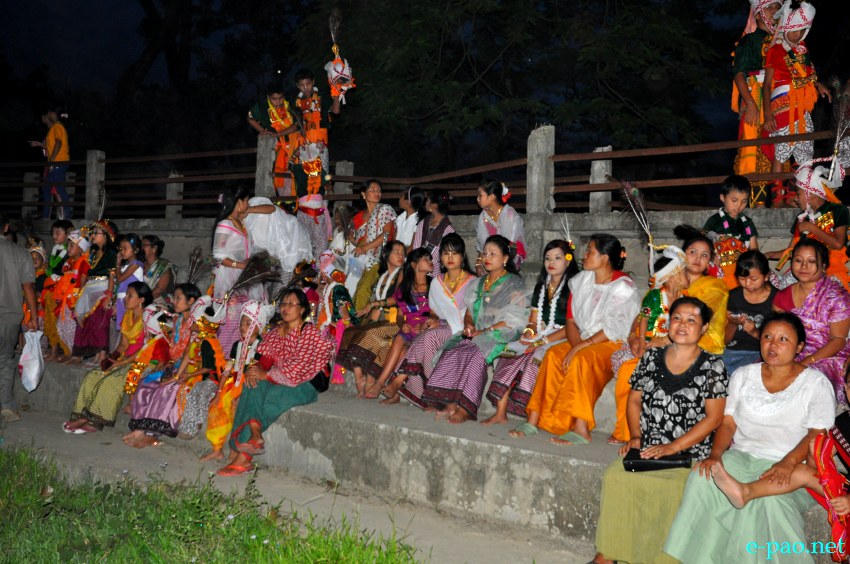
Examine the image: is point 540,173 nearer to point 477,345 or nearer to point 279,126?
point 477,345

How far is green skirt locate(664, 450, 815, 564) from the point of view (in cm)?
377

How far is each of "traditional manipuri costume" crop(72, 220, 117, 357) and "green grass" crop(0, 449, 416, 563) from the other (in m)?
3.15

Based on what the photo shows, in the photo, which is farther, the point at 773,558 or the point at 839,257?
the point at 839,257

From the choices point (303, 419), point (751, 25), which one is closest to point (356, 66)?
point (751, 25)

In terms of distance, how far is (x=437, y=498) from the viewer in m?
5.10

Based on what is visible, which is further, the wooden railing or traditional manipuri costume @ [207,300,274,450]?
the wooden railing

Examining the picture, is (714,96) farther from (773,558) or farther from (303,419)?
(773,558)

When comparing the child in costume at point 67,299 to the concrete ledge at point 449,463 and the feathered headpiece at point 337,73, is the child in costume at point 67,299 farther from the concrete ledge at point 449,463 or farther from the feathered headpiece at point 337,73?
the concrete ledge at point 449,463

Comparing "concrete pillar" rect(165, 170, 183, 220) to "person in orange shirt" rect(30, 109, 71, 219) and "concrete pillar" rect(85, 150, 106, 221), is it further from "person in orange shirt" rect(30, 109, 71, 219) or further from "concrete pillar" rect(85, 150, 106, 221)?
"person in orange shirt" rect(30, 109, 71, 219)

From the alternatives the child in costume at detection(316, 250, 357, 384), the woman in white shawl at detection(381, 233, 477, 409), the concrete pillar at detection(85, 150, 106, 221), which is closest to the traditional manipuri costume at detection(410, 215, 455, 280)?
the child in costume at detection(316, 250, 357, 384)

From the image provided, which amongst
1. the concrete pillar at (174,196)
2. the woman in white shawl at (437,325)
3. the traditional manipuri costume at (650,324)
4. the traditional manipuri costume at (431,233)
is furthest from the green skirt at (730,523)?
the concrete pillar at (174,196)

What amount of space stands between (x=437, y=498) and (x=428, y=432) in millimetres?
411

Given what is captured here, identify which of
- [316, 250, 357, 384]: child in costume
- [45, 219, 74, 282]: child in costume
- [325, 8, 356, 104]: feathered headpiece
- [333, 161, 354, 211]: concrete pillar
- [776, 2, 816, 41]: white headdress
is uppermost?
[325, 8, 356, 104]: feathered headpiece

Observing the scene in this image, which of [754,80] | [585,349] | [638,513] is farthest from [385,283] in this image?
[754,80]
